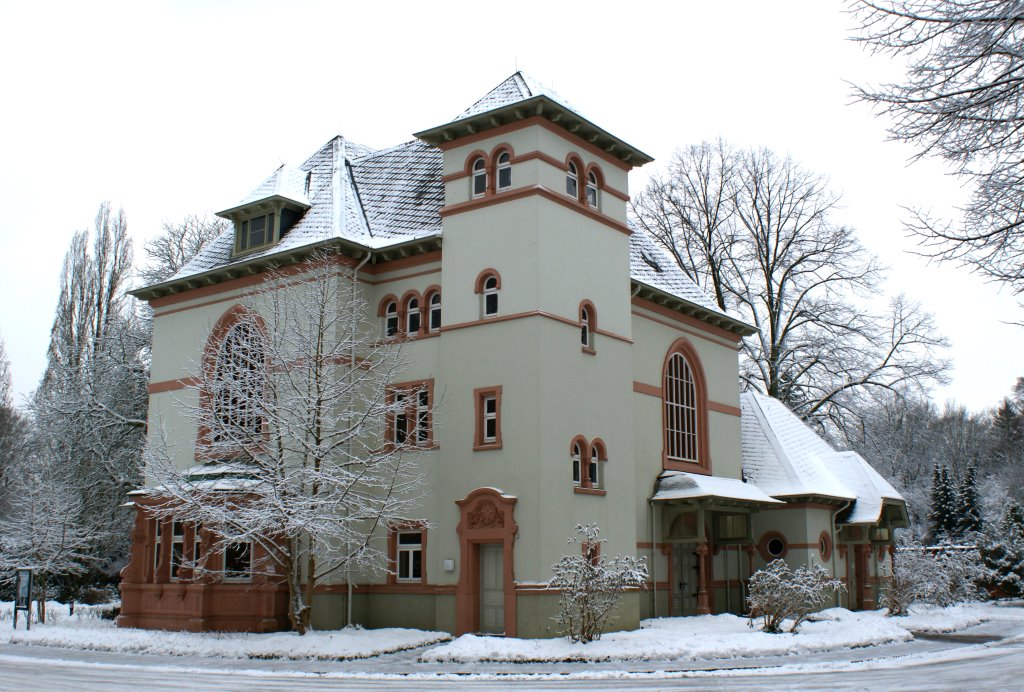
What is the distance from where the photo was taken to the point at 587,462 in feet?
75.8

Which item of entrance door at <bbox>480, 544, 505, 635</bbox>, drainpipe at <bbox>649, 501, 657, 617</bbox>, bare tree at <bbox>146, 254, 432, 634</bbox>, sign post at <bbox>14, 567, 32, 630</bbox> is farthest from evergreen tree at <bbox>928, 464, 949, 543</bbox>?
sign post at <bbox>14, 567, 32, 630</bbox>

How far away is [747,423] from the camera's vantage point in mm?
32688

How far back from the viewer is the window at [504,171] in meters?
23.7

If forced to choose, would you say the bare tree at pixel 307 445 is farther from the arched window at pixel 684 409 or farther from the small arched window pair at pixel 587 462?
the arched window at pixel 684 409

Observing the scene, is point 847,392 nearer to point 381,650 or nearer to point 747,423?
point 747,423

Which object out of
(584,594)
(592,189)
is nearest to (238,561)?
(584,594)

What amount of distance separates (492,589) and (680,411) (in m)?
8.91

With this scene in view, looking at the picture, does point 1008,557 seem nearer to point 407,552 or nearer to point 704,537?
point 704,537

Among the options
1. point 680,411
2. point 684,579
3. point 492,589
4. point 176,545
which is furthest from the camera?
point 680,411

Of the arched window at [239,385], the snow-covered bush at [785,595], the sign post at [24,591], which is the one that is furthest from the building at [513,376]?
the snow-covered bush at [785,595]

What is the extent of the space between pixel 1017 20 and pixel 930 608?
25788mm

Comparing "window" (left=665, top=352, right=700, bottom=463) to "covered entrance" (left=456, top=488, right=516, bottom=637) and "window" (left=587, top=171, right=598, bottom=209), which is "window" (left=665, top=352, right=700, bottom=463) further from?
"covered entrance" (left=456, top=488, right=516, bottom=637)

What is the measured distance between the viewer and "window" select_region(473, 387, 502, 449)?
894 inches

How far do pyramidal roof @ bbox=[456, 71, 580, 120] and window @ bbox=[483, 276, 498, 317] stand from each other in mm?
3823
